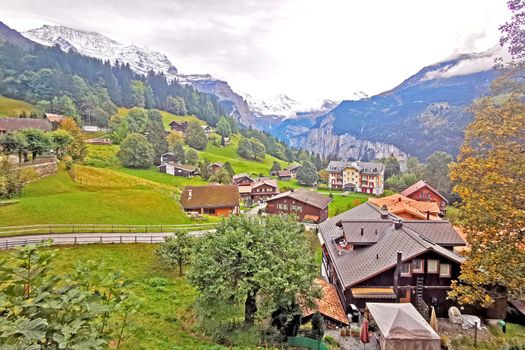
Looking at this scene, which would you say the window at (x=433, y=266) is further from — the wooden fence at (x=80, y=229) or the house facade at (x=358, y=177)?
the house facade at (x=358, y=177)

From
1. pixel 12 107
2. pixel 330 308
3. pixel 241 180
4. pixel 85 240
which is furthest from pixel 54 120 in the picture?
pixel 330 308

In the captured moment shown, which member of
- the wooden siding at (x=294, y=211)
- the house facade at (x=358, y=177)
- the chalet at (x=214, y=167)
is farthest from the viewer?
the house facade at (x=358, y=177)

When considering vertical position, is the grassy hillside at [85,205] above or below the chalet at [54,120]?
below

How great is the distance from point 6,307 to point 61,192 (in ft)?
162

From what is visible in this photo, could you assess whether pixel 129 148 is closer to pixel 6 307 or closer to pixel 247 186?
pixel 247 186

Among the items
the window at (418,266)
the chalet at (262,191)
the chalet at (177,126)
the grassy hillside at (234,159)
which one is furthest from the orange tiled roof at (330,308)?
the chalet at (177,126)

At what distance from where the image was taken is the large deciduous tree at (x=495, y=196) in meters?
13.2

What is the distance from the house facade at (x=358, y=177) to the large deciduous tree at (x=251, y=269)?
103 meters

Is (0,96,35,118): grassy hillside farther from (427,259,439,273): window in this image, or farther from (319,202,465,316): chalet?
(427,259,439,273): window

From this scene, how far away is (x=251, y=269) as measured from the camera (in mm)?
17703

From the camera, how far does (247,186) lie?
323 ft

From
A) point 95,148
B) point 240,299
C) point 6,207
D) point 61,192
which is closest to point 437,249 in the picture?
point 240,299

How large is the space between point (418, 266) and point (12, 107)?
14689 cm

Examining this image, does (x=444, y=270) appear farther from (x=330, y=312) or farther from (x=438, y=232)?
(x=330, y=312)
